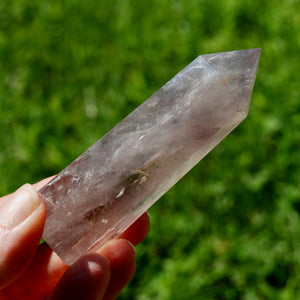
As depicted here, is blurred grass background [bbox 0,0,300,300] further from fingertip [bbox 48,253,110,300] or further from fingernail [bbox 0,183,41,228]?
fingernail [bbox 0,183,41,228]

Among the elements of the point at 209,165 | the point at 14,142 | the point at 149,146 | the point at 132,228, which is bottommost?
the point at 209,165

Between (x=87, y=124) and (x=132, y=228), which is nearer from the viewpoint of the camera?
(x=132, y=228)

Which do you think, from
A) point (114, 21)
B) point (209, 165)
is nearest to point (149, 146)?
point (209, 165)

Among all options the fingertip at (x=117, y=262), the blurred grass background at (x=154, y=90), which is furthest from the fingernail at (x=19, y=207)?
the blurred grass background at (x=154, y=90)

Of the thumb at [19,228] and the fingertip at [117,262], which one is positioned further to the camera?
the fingertip at [117,262]

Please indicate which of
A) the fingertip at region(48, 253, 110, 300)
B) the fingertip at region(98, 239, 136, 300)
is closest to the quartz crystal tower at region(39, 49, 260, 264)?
the fingertip at region(48, 253, 110, 300)

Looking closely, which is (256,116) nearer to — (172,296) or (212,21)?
(212,21)

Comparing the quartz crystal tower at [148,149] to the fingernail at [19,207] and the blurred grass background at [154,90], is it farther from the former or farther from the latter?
the blurred grass background at [154,90]
